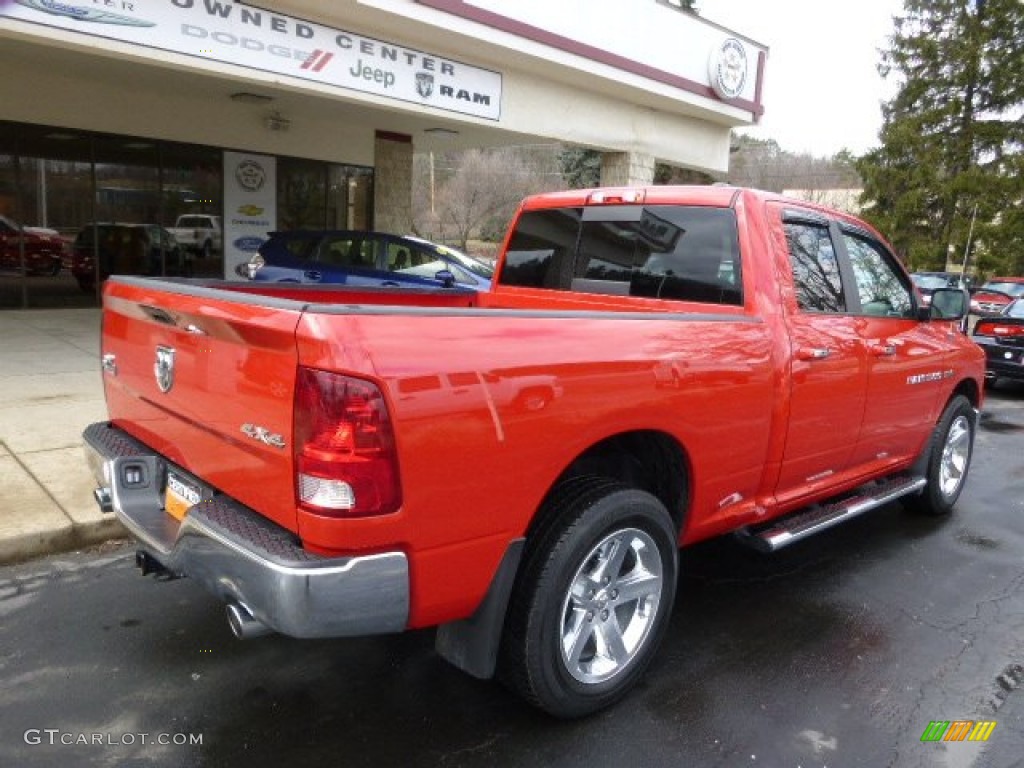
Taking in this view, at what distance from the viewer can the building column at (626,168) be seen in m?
13.3

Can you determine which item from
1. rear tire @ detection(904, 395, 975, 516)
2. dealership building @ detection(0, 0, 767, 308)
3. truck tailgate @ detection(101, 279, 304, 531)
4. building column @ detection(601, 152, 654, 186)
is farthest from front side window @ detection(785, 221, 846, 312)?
building column @ detection(601, 152, 654, 186)

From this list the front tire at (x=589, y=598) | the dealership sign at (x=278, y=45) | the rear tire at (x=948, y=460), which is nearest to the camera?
the front tire at (x=589, y=598)

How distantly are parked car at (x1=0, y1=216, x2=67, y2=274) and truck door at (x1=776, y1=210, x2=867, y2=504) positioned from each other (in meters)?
12.7

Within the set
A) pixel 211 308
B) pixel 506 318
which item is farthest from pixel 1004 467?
pixel 211 308

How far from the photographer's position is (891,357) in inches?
164

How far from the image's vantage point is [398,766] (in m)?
2.56

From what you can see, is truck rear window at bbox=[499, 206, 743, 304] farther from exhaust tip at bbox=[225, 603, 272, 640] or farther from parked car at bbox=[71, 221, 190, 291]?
parked car at bbox=[71, 221, 190, 291]

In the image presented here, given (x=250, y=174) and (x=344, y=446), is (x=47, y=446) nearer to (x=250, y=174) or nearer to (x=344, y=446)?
(x=344, y=446)

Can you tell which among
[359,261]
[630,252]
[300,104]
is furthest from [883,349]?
[300,104]

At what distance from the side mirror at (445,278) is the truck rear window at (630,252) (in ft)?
19.3

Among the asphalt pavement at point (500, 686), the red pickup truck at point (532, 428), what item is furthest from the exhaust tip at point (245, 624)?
the asphalt pavement at point (500, 686)

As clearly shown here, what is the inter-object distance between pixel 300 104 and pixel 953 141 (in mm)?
24671

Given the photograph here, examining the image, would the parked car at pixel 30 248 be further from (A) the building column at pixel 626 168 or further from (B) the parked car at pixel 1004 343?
(B) the parked car at pixel 1004 343

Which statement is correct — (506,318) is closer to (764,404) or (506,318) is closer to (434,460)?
(434,460)
